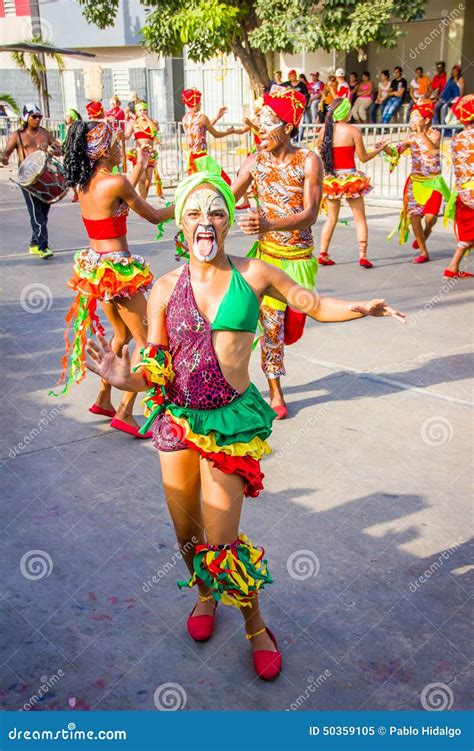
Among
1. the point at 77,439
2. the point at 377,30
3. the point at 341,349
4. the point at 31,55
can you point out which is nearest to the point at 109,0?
the point at 31,55

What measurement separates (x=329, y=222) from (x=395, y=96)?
13.7 metres

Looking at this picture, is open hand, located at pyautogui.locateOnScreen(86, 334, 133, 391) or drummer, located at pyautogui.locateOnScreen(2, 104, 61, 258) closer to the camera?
open hand, located at pyautogui.locateOnScreen(86, 334, 133, 391)

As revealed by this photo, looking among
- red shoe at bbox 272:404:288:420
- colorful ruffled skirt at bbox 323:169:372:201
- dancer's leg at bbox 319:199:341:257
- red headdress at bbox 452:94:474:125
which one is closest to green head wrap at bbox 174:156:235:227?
red shoe at bbox 272:404:288:420

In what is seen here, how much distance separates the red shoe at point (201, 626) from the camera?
12.0ft

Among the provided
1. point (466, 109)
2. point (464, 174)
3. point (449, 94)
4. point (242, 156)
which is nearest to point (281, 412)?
point (464, 174)

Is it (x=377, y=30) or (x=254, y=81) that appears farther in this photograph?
(x=254, y=81)

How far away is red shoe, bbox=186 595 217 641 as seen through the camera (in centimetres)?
365

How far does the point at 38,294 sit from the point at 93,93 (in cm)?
2328

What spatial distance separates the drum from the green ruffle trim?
850 cm

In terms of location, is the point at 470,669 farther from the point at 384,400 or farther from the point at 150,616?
the point at 384,400

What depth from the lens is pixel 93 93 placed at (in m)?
31.1

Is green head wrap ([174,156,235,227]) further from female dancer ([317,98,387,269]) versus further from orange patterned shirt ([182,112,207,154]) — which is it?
orange patterned shirt ([182,112,207,154])

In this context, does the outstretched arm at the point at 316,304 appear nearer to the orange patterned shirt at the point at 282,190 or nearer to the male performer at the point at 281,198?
the male performer at the point at 281,198

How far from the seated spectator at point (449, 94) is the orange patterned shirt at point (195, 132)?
7622 millimetres
